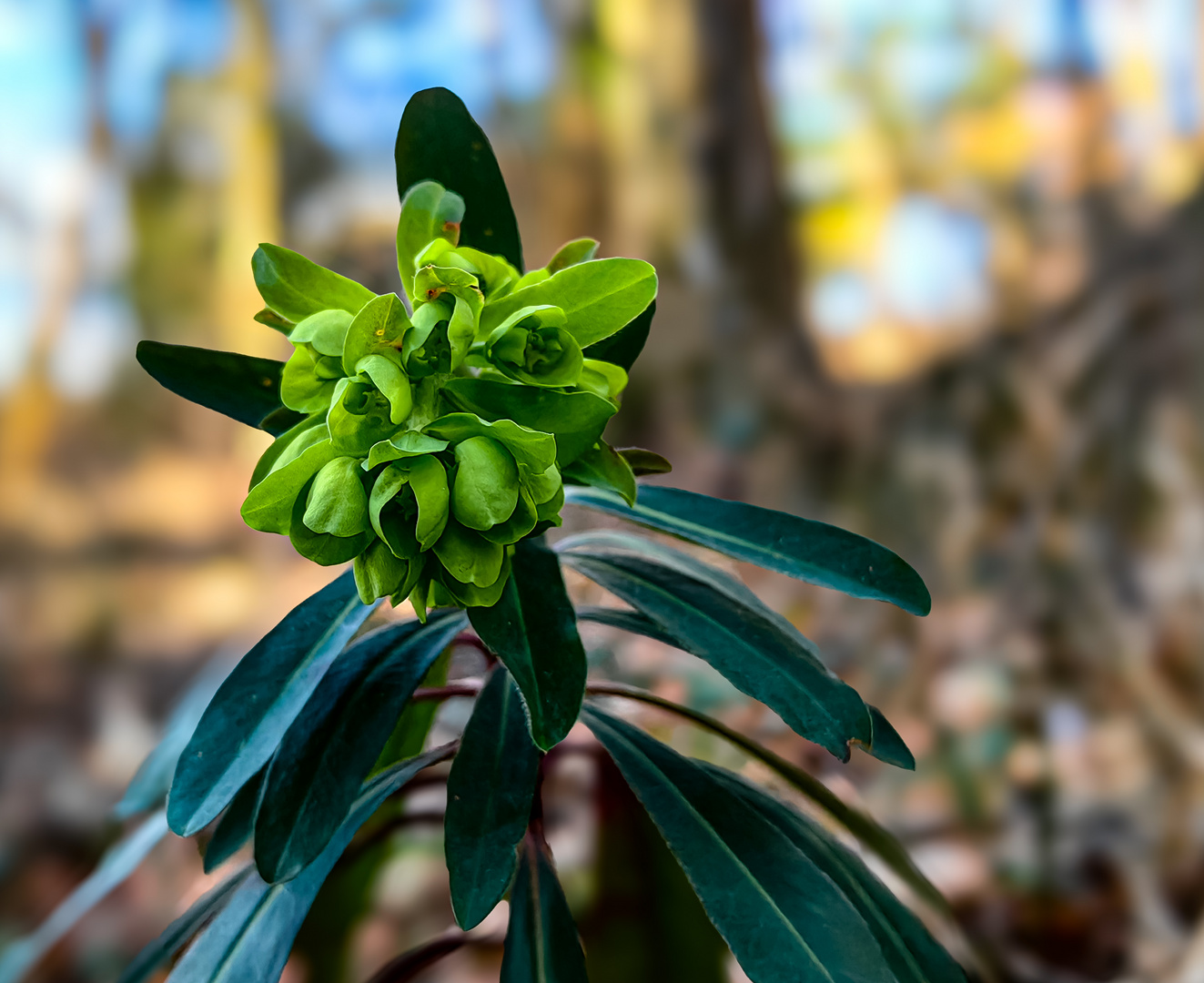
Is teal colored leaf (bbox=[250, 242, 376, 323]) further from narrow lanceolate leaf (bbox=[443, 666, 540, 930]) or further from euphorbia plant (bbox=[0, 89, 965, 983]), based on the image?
narrow lanceolate leaf (bbox=[443, 666, 540, 930])

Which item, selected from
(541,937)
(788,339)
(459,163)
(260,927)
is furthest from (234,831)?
(788,339)

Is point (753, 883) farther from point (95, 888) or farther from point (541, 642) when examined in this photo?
point (95, 888)

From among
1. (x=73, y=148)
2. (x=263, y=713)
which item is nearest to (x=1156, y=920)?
(x=263, y=713)

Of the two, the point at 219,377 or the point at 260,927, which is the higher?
the point at 219,377

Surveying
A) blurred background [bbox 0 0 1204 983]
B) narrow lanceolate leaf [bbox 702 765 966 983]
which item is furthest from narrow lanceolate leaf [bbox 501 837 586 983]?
blurred background [bbox 0 0 1204 983]

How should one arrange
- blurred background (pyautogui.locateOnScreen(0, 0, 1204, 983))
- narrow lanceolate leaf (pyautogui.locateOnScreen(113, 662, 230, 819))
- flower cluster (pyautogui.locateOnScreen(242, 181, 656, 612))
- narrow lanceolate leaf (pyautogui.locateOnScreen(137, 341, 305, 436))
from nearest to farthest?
flower cluster (pyautogui.locateOnScreen(242, 181, 656, 612)), narrow lanceolate leaf (pyautogui.locateOnScreen(137, 341, 305, 436)), narrow lanceolate leaf (pyautogui.locateOnScreen(113, 662, 230, 819)), blurred background (pyautogui.locateOnScreen(0, 0, 1204, 983))

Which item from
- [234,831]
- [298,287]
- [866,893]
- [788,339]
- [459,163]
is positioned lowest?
[234,831]

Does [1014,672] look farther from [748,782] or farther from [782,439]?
[748,782]
